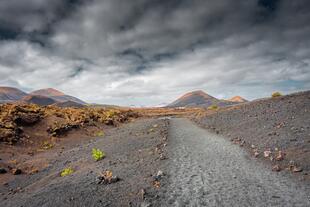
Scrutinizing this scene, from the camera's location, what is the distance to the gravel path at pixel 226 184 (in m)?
6.50

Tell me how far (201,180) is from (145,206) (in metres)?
3.23

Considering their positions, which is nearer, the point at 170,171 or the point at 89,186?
the point at 89,186

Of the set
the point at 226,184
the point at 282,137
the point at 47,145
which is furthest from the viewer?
the point at 47,145

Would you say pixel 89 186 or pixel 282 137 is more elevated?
pixel 282 137

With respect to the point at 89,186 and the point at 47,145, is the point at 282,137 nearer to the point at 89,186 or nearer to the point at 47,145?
the point at 89,186

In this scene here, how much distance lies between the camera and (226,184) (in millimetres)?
7863

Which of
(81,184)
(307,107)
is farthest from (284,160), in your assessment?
(307,107)

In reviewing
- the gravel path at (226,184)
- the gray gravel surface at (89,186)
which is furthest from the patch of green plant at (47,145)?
the gravel path at (226,184)

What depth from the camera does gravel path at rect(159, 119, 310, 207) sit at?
21.3 ft

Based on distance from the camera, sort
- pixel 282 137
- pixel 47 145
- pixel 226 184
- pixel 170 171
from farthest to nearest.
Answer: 1. pixel 47 145
2. pixel 282 137
3. pixel 170 171
4. pixel 226 184

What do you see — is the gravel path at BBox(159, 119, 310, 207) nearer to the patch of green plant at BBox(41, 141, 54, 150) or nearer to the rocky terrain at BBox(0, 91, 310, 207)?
the rocky terrain at BBox(0, 91, 310, 207)

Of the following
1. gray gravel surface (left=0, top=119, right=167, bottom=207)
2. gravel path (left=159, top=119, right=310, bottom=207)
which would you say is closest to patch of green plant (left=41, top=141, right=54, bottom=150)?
gray gravel surface (left=0, top=119, right=167, bottom=207)

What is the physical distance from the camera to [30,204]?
22.1 ft

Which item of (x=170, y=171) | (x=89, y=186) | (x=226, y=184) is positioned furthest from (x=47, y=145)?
(x=226, y=184)
